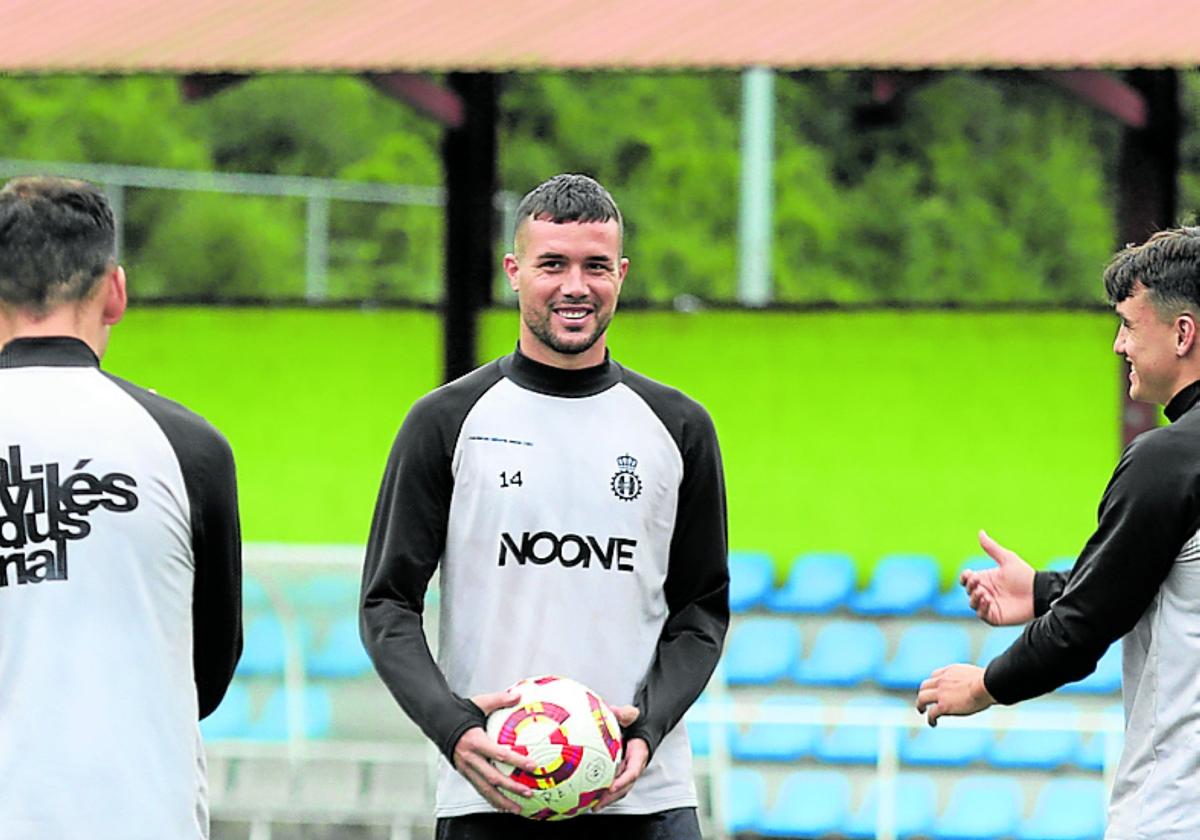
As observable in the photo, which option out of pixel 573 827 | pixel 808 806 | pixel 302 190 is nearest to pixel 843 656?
A: pixel 808 806

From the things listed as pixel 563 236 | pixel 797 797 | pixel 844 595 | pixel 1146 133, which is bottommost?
pixel 797 797

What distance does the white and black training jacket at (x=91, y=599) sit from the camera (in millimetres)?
3656

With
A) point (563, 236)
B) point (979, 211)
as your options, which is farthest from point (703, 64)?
point (979, 211)

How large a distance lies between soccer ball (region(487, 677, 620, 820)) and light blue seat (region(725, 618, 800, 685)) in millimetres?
5814

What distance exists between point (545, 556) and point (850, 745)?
5680 mm

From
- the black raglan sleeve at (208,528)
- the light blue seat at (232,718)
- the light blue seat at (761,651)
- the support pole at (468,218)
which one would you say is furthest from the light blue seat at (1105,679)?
the black raglan sleeve at (208,528)

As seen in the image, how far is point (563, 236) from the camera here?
4477 mm

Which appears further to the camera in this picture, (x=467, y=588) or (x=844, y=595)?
(x=844, y=595)

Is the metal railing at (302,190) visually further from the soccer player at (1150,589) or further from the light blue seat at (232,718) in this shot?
the soccer player at (1150,589)

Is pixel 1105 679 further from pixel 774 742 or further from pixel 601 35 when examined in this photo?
pixel 601 35

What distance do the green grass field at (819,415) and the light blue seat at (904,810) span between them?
1.21 m

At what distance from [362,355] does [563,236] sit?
6.29m

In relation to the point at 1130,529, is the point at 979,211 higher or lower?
higher

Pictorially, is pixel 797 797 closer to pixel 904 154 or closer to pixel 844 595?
pixel 844 595
